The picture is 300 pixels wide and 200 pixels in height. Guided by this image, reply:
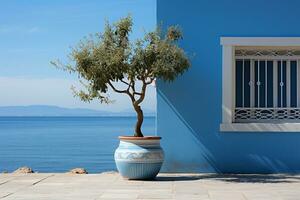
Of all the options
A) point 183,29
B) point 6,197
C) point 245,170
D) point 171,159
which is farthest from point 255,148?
point 6,197

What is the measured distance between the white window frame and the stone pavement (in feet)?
3.33

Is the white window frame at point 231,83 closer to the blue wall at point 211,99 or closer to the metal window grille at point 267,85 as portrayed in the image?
the blue wall at point 211,99

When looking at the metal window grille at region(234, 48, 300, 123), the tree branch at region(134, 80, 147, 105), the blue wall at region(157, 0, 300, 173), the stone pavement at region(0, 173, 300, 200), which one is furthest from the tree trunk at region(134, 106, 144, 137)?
the metal window grille at region(234, 48, 300, 123)

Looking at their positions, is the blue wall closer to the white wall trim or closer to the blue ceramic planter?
the white wall trim

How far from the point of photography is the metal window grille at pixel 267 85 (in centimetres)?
1634

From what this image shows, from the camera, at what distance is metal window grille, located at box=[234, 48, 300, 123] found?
16.3 metres

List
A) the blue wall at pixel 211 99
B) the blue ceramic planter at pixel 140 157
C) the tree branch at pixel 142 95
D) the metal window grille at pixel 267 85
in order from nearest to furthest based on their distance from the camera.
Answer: the blue ceramic planter at pixel 140 157 < the tree branch at pixel 142 95 < the blue wall at pixel 211 99 < the metal window grille at pixel 267 85

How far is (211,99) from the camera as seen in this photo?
1606 centimetres

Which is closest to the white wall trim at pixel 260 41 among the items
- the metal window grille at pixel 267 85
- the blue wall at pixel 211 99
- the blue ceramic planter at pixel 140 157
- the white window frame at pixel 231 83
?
the white window frame at pixel 231 83

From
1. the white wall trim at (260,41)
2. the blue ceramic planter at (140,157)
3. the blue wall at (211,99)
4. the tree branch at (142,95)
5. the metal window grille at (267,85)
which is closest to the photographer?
the blue ceramic planter at (140,157)

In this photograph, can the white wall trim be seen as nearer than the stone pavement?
No

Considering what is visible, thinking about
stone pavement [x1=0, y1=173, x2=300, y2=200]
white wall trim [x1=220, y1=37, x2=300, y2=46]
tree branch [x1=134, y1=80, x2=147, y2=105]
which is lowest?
stone pavement [x1=0, y1=173, x2=300, y2=200]

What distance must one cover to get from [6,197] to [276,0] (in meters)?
7.12

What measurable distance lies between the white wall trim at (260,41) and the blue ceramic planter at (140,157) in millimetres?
2656
